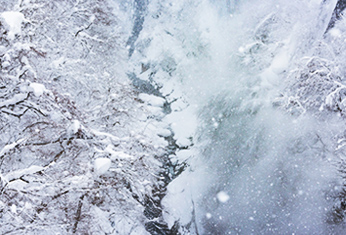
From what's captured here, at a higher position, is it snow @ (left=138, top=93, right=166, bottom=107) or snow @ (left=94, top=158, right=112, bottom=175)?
snow @ (left=138, top=93, right=166, bottom=107)

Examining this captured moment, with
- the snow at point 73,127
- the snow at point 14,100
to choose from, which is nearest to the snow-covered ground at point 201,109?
the snow at point 73,127

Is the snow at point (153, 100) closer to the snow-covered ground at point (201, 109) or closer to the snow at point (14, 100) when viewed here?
the snow-covered ground at point (201, 109)

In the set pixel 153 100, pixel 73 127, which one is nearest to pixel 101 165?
pixel 73 127

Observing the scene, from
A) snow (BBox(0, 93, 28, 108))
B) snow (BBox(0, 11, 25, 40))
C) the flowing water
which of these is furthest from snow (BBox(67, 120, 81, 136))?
the flowing water

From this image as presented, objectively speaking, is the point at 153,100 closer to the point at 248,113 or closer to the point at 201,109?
the point at 201,109

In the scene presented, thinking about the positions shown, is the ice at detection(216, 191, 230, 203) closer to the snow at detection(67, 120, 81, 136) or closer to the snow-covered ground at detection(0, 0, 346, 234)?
the snow-covered ground at detection(0, 0, 346, 234)
